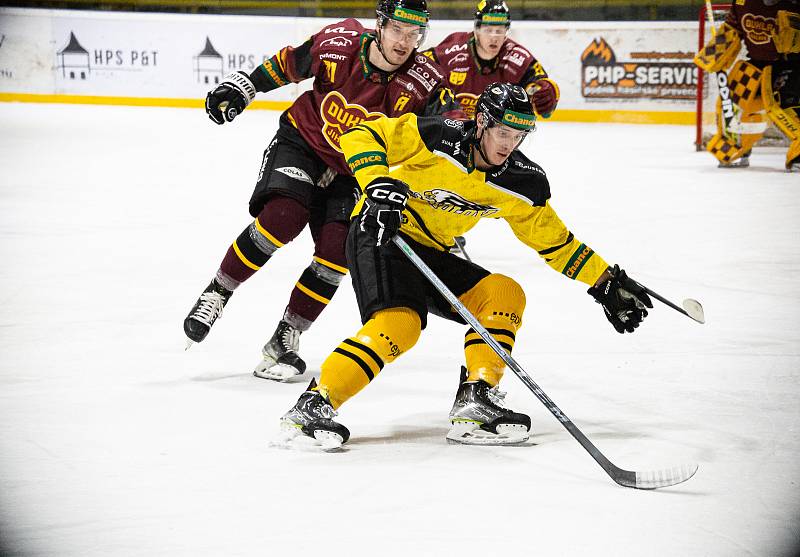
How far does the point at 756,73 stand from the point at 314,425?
22.5ft

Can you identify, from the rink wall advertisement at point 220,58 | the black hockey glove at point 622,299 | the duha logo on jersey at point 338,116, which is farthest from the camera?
the rink wall advertisement at point 220,58

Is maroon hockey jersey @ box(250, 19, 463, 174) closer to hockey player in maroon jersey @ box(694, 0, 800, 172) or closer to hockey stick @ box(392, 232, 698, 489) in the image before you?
hockey stick @ box(392, 232, 698, 489)

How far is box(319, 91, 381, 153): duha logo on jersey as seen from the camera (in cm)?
337

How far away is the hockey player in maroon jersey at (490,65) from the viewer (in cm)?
504

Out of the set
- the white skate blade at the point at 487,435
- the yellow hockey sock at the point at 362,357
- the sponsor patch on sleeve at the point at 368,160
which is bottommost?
the white skate blade at the point at 487,435

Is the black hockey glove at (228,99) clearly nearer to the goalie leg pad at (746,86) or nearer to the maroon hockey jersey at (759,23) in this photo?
the maroon hockey jersey at (759,23)

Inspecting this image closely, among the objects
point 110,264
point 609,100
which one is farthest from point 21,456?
point 609,100

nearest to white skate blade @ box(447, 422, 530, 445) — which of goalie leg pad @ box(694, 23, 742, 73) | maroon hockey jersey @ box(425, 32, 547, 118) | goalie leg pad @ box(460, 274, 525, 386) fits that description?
goalie leg pad @ box(460, 274, 525, 386)

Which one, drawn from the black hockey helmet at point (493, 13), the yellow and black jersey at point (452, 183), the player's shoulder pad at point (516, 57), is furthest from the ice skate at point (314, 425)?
the player's shoulder pad at point (516, 57)

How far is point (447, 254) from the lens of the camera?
2887 millimetres

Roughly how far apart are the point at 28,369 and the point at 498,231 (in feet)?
11.2

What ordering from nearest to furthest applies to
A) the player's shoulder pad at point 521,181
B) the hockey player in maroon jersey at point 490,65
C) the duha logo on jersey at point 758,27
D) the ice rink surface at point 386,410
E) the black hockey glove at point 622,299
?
the ice rink surface at point 386,410 → the player's shoulder pad at point 521,181 → the black hockey glove at point 622,299 → the hockey player in maroon jersey at point 490,65 → the duha logo on jersey at point 758,27

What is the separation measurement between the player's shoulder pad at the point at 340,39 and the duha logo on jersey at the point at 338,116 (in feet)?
Answer: 0.47

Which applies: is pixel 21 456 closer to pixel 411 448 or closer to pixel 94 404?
pixel 94 404
